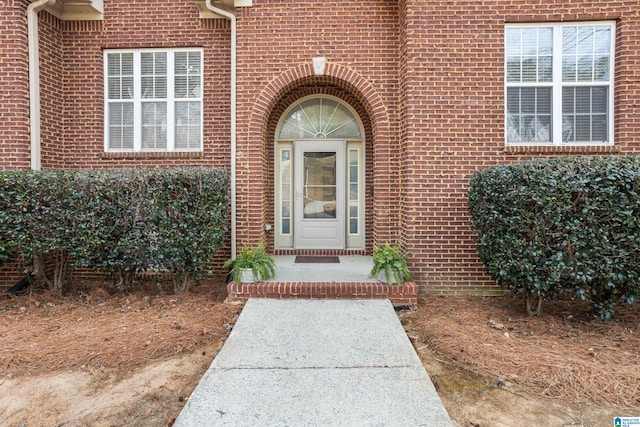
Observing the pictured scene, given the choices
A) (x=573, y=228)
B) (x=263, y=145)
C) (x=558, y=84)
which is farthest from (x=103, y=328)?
(x=558, y=84)

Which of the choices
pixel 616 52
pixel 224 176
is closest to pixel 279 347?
pixel 224 176

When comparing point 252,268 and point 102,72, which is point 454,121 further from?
point 102,72

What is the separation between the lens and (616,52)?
197 inches

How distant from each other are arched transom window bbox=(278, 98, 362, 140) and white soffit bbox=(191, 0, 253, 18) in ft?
Result: 5.87

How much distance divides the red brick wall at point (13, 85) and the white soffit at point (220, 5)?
2537 millimetres

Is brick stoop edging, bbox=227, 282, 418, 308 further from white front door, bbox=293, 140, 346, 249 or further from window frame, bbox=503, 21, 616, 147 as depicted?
window frame, bbox=503, 21, 616, 147

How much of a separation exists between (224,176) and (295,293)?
80.2 inches

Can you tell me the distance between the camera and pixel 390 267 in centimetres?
457

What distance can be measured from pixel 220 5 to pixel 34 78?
10.1ft

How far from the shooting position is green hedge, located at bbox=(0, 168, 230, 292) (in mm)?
4496

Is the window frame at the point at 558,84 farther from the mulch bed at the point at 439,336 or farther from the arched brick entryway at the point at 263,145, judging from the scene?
the mulch bed at the point at 439,336

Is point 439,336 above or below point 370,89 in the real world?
below

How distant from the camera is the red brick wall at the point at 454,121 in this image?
499cm

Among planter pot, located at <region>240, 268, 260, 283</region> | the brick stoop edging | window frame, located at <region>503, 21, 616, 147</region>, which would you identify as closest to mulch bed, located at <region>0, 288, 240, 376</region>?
planter pot, located at <region>240, 268, 260, 283</region>
